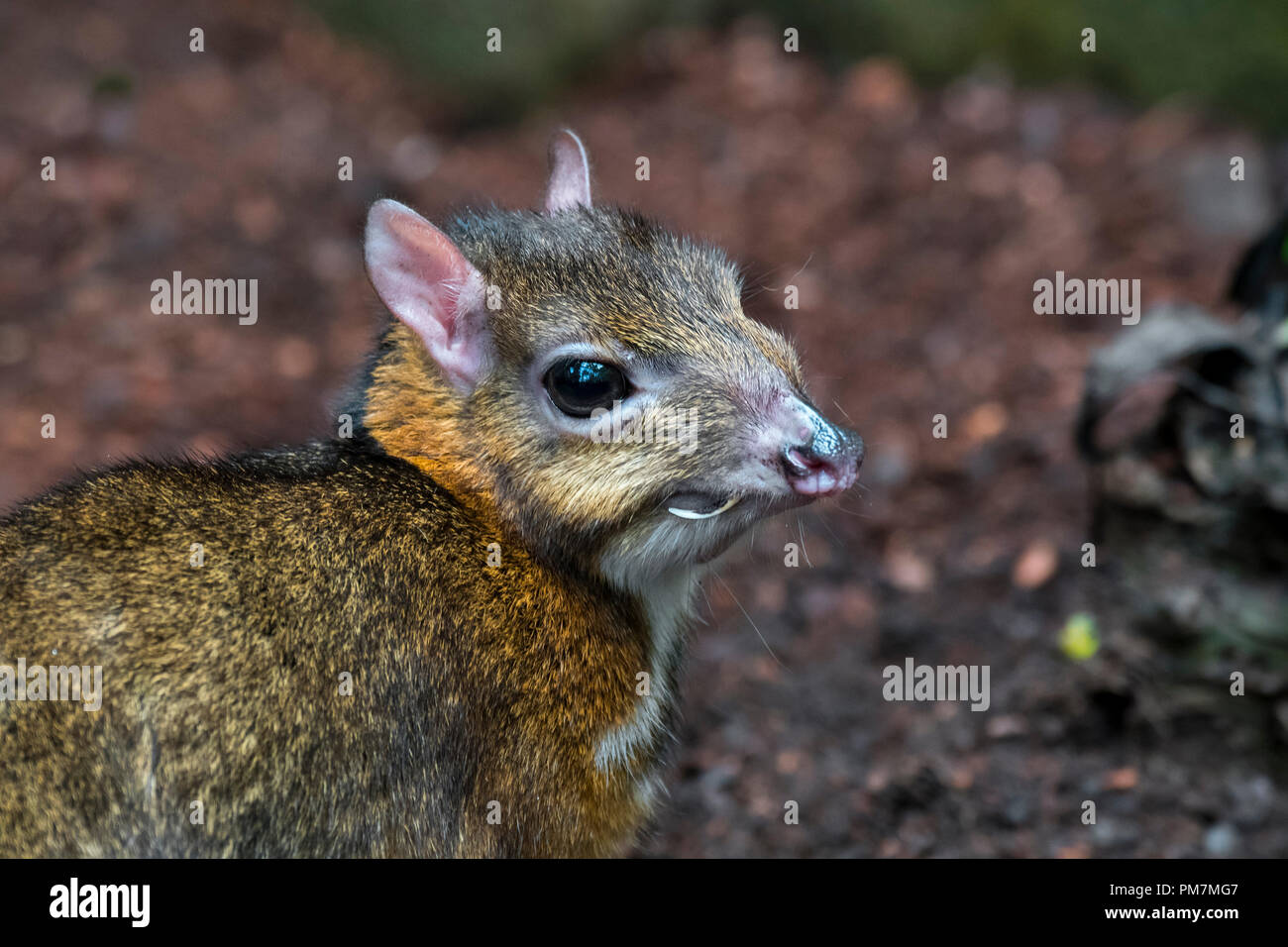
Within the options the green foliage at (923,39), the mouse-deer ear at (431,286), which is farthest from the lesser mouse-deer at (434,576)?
the green foliage at (923,39)

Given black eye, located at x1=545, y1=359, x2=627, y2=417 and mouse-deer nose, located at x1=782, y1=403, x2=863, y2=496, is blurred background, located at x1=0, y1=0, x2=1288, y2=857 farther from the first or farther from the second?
mouse-deer nose, located at x1=782, y1=403, x2=863, y2=496

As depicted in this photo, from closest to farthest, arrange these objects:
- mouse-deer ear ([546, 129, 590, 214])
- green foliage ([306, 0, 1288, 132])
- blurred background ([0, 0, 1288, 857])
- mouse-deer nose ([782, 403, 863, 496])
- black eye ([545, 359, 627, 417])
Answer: mouse-deer nose ([782, 403, 863, 496]) → black eye ([545, 359, 627, 417]) → mouse-deer ear ([546, 129, 590, 214]) → blurred background ([0, 0, 1288, 857]) → green foliage ([306, 0, 1288, 132])

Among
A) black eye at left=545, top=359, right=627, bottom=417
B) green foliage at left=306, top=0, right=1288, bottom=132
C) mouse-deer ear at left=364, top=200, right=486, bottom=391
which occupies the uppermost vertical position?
green foliage at left=306, top=0, right=1288, bottom=132

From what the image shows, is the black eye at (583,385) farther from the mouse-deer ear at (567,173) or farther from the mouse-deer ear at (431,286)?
the mouse-deer ear at (567,173)

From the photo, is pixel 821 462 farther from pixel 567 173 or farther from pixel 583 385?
pixel 567 173

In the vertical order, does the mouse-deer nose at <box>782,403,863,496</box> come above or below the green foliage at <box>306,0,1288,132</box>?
below

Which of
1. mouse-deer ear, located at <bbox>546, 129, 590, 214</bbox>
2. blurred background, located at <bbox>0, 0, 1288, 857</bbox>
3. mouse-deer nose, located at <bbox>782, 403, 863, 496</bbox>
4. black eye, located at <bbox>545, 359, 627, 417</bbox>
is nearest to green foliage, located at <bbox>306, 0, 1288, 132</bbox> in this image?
blurred background, located at <bbox>0, 0, 1288, 857</bbox>
